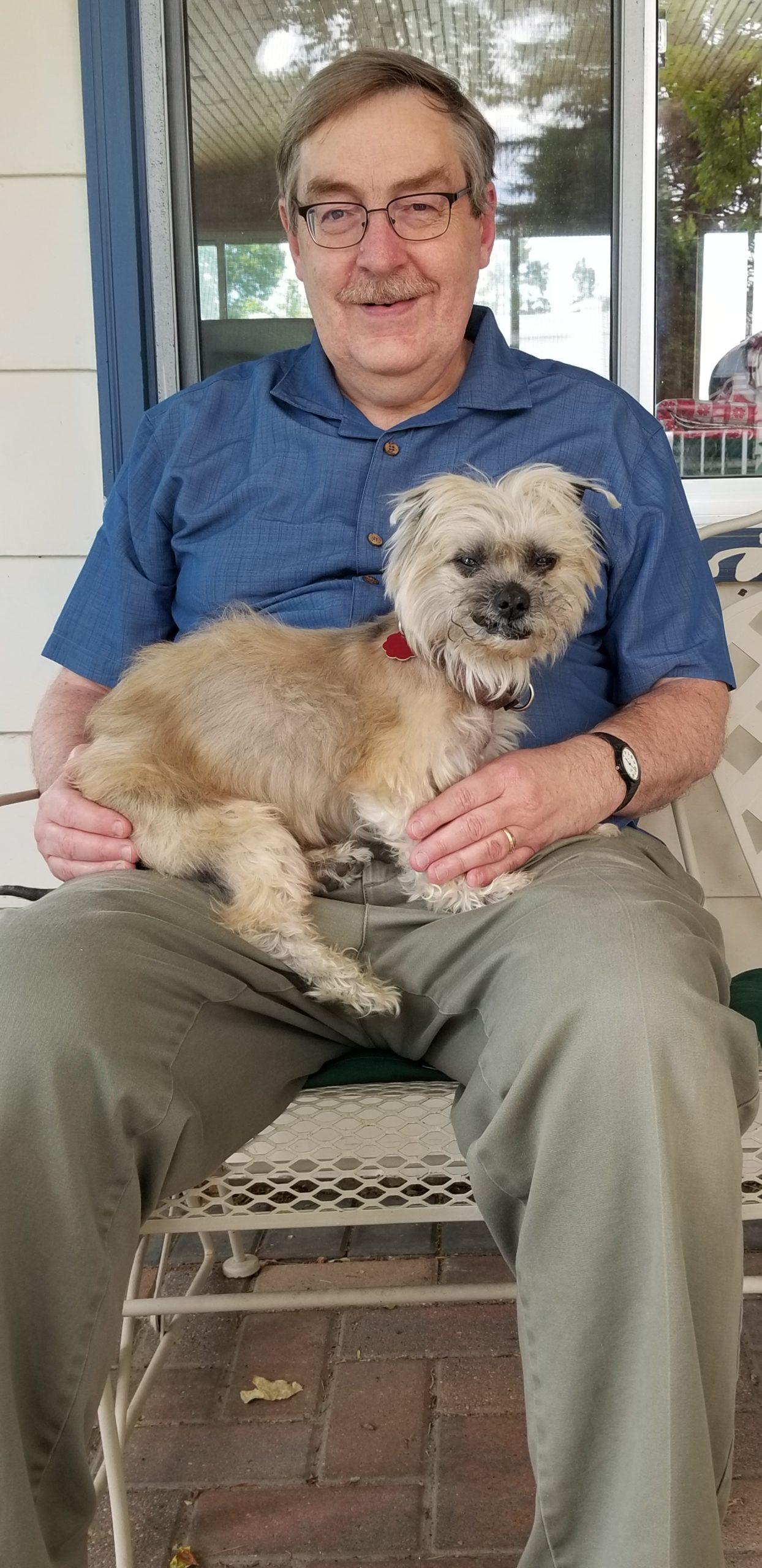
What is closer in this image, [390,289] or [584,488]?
[584,488]

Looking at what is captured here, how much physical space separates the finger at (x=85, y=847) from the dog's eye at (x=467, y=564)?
721mm

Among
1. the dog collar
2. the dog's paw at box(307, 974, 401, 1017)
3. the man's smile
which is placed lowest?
the dog's paw at box(307, 974, 401, 1017)

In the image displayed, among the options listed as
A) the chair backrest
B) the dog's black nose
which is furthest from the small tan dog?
the chair backrest

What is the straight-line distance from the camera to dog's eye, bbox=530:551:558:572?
2127 mm

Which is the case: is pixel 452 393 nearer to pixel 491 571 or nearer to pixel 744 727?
pixel 491 571

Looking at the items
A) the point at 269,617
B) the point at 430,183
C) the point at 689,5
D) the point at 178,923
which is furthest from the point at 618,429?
the point at 689,5

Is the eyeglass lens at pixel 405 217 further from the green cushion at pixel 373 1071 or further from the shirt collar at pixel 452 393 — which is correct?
the green cushion at pixel 373 1071

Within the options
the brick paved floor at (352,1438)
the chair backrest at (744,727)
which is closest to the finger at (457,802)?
the chair backrest at (744,727)

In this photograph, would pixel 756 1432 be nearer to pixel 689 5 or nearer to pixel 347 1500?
pixel 347 1500

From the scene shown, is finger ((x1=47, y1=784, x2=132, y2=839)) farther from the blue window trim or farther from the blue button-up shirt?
the blue window trim

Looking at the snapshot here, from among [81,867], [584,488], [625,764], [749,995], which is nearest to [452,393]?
[584,488]

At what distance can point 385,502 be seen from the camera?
241 cm

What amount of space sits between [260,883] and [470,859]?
345mm

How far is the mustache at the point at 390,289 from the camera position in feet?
7.88
